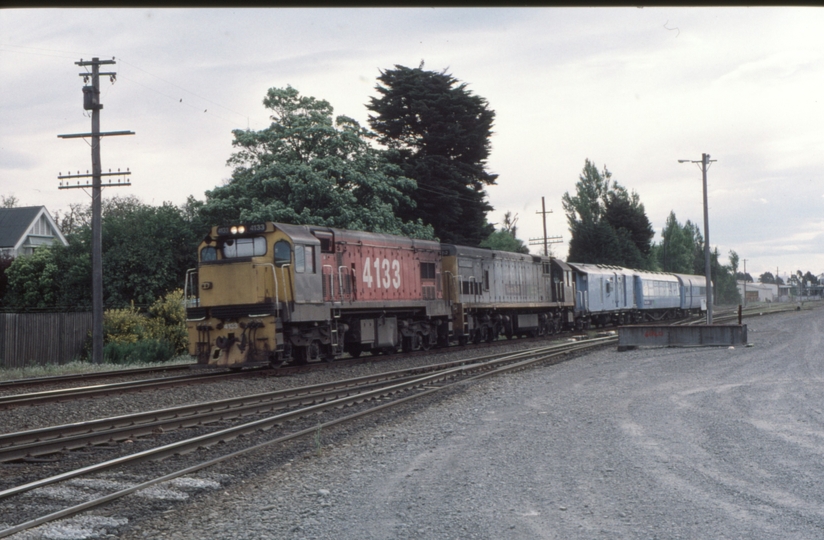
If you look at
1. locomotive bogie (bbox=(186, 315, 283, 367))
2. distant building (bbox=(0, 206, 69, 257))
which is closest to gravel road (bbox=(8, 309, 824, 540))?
locomotive bogie (bbox=(186, 315, 283, 367))

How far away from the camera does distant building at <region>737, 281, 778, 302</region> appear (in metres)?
131

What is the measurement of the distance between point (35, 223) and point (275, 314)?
56.0 m

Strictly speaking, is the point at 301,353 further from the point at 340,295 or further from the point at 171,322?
the point at 171,322

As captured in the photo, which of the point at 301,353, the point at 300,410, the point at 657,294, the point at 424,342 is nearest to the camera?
the point at 300,410

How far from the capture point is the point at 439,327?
26344 mm

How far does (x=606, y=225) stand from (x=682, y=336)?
171 ft

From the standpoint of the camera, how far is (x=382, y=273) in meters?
22.2

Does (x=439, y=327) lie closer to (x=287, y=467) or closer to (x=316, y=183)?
(x=316, y=183)

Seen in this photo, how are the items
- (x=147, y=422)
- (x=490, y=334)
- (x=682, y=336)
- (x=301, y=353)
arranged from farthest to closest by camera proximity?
(x=490, y=334)
(x=682, y=336)
(x=301, y=353)
(x=147, y=422)

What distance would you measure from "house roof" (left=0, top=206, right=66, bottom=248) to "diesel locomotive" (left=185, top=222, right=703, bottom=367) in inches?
1857

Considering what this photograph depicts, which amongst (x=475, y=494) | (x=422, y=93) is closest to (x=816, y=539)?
(x=475, y=494)

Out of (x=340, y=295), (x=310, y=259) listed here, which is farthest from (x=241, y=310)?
(x=340, y=295)

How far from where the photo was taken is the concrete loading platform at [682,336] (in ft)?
78.9

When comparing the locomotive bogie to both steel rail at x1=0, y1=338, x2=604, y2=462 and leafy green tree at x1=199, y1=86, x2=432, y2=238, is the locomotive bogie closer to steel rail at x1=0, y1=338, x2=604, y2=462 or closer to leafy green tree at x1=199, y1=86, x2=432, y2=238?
steel rail at x1=0, y1=338, x2=604, y2=462
